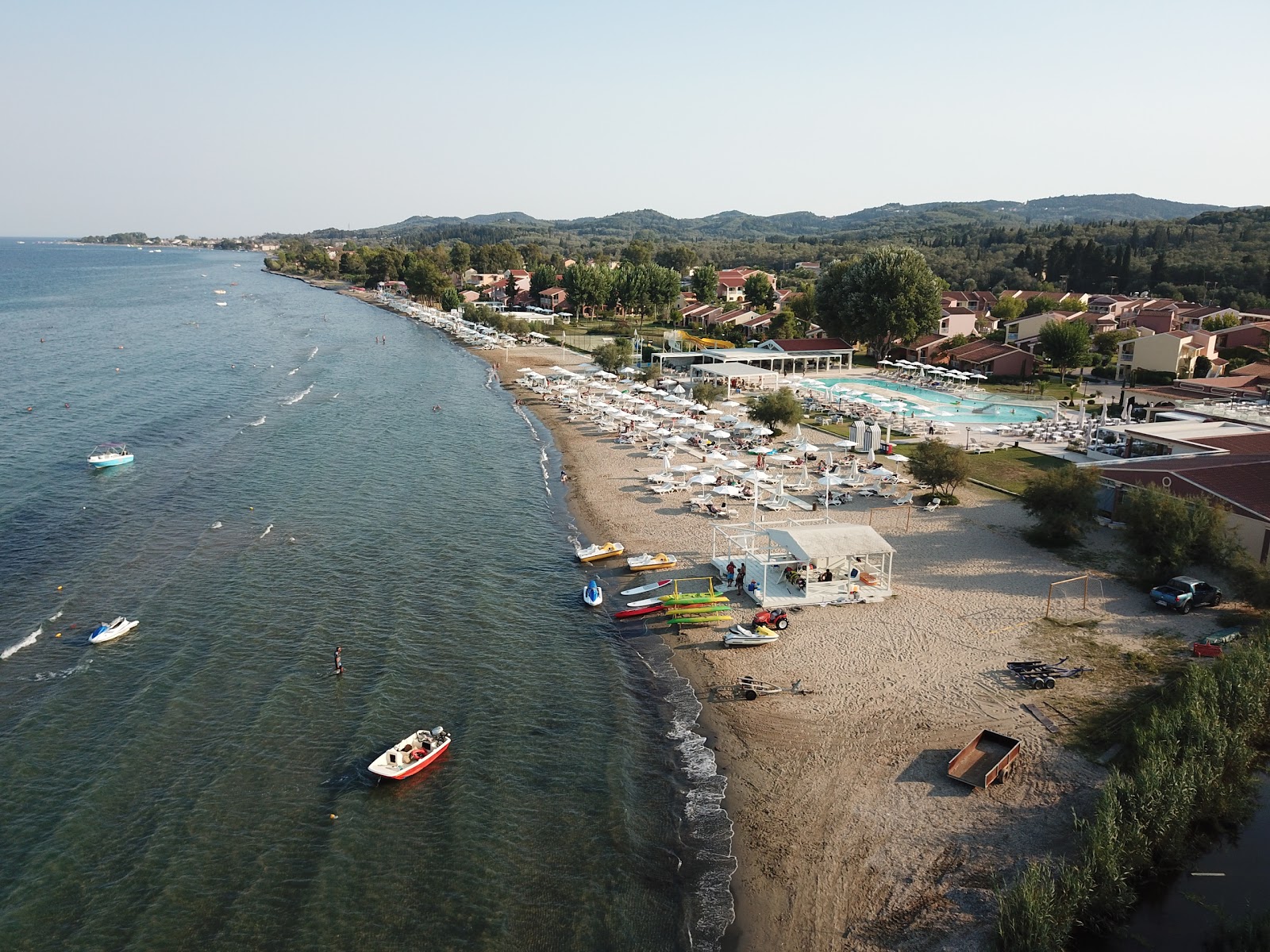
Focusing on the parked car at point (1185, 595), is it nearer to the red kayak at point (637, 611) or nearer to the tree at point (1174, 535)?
the tree at point (1174, 535)

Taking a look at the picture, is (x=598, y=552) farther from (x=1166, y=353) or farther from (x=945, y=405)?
(x=1166, y=353)

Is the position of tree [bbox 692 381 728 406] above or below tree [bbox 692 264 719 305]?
below

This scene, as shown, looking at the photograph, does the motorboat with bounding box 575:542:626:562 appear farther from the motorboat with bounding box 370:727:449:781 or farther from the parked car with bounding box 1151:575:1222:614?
the parked car with bounding box 1151:575:1222:614

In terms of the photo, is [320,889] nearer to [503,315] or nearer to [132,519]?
[132,519]

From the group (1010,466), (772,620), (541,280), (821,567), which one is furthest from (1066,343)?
(541,280)

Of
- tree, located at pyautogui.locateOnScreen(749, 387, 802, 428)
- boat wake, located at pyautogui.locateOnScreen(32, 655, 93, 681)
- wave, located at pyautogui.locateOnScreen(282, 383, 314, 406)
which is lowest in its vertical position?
boat wake, located at pyautogui.locateOnScreen(32, 655, 93, 681)

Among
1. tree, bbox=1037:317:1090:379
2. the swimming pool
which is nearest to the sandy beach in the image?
the swimming pool

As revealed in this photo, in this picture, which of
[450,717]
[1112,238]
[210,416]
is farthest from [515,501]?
[1112,238]

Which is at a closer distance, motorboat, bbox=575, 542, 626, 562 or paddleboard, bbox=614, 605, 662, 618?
paddleboard, bbox=614, 605, 662, 618
